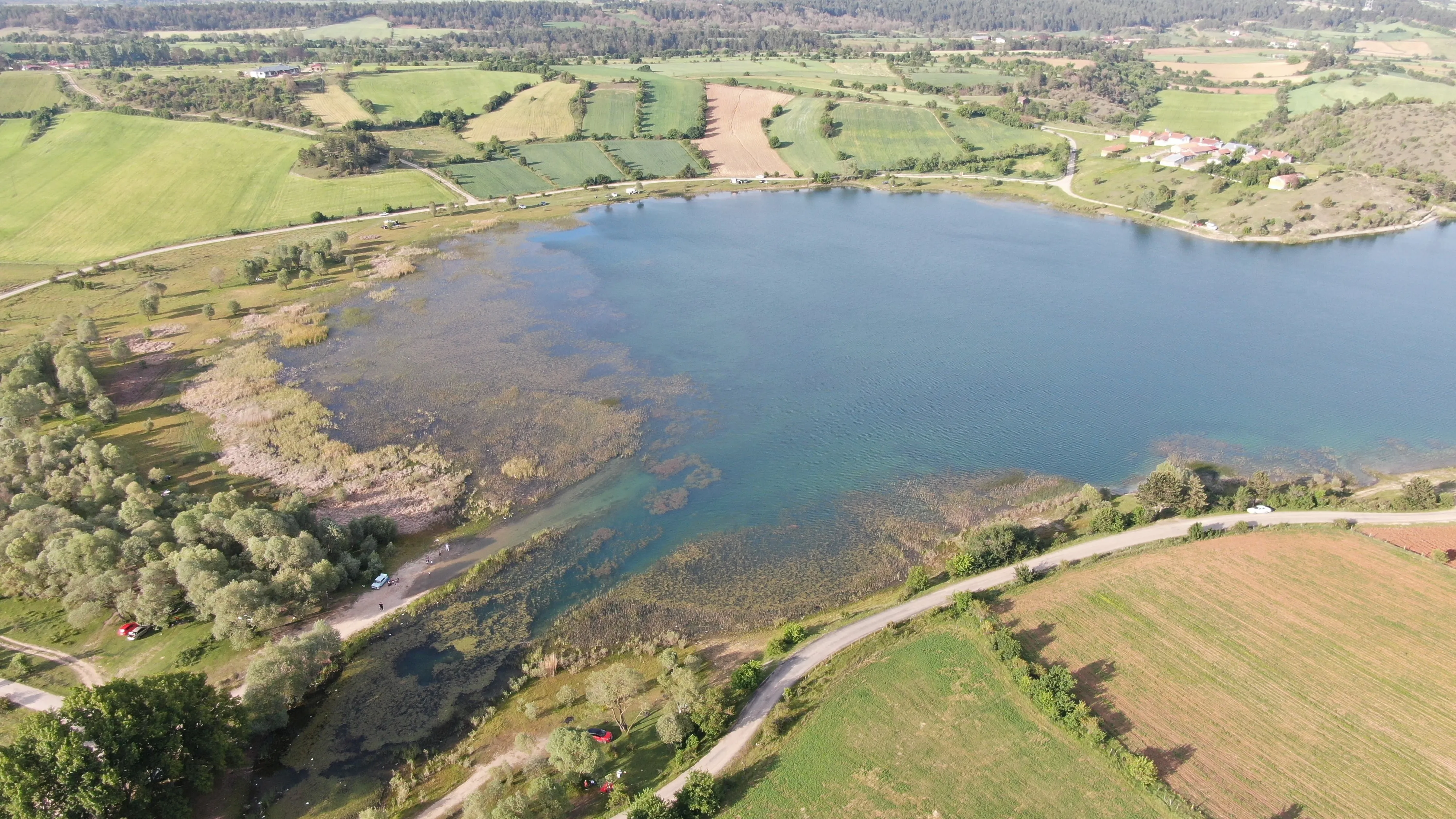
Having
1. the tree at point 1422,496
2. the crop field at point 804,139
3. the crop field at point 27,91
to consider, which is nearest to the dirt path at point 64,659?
the tree at point 1422,496

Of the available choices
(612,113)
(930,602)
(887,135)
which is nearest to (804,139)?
(887,135)

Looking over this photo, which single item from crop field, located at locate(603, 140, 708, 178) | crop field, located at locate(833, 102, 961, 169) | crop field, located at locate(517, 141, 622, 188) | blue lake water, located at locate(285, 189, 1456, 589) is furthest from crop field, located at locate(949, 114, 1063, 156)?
crop field, located at locate(517, 141, 622, 188)

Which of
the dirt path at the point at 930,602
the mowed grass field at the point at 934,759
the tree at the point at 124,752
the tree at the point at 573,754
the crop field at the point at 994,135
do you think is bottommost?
the mowed grass field at the point at 934,759

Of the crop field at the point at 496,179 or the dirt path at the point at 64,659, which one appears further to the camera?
the crop field at the point at 496,179

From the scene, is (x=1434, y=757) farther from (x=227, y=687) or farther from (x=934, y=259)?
(x=934, y=259)

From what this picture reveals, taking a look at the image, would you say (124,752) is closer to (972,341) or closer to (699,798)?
(699,798)

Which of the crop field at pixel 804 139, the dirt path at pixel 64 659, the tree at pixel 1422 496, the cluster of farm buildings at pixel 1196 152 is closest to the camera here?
the dirt path at pixel 64 659

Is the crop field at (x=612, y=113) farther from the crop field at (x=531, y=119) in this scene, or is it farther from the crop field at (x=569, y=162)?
the crop field at (x=569, y=162)
